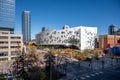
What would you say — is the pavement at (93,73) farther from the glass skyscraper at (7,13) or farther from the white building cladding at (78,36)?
the glass skyscraper at (7,13)

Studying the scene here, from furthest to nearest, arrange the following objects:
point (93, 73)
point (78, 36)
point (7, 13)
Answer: point (7, 13)
point (78, 36)
point (93, 73)

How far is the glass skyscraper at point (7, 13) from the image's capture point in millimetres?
132000

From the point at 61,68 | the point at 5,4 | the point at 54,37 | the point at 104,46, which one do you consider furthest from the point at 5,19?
the point at 61,68

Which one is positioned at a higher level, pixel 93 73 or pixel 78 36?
pixel 78 36

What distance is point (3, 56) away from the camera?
223 feet

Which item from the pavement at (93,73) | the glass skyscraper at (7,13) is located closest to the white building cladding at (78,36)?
the glass skyscraper at (7,13)

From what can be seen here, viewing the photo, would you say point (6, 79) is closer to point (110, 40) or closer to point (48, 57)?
point (48, 57)

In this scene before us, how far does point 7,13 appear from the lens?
445 ft

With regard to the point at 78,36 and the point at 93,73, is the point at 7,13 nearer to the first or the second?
the point at 78,36

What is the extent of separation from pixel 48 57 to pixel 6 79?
1026 centimetres

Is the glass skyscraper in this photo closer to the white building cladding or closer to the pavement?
the white building cladding

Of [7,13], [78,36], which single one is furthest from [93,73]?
[7,13]

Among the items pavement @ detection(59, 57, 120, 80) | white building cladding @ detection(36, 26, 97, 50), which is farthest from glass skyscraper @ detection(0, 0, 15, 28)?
pavement @ detection(59, 57, 120, 80)

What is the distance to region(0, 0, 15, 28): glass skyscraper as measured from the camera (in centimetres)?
13200
